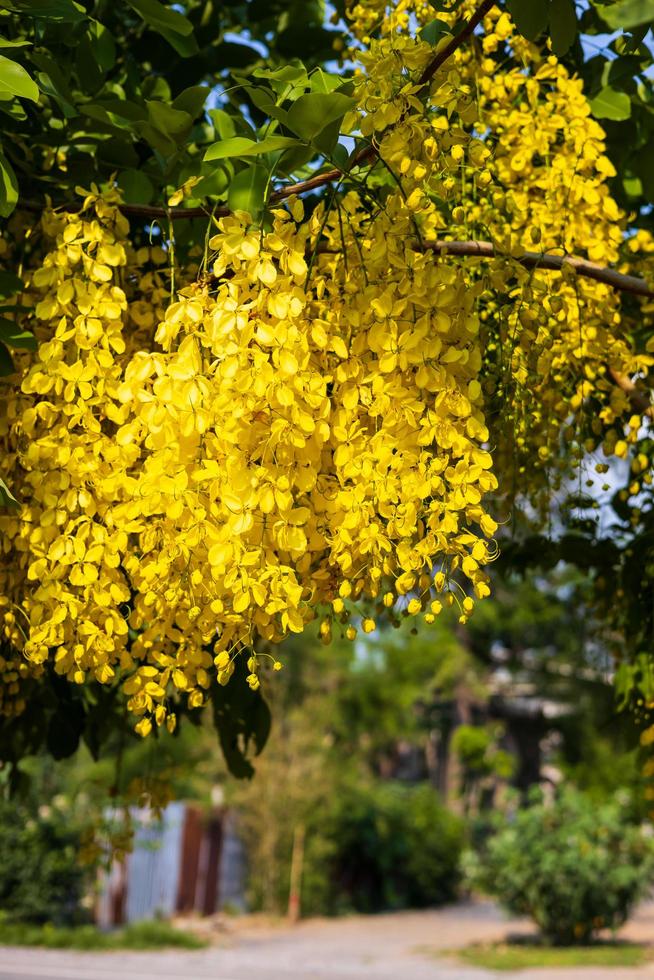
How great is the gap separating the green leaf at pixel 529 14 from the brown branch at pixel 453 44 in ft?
0.12

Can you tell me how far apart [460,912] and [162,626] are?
58.1ft

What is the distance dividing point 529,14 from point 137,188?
0.89m

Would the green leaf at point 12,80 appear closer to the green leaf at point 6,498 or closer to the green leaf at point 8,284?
the green leaf at point 8,284

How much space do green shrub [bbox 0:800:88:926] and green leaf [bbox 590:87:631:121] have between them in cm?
1070

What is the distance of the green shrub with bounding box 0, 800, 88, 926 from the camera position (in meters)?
12.3

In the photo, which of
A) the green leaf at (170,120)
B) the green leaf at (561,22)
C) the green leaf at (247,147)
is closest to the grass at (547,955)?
the green leaf at (170,120)

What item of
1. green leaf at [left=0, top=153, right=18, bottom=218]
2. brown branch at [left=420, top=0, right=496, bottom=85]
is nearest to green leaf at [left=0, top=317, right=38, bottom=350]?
green leaf at [left=0, top=153, right=18, bottom=218]

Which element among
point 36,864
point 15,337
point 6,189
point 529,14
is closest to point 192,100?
point 6,189

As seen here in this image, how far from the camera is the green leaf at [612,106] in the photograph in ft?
9.76

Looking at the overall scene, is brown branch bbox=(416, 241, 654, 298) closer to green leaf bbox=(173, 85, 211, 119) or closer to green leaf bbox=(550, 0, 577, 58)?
green leaf bbox=(550, 0, 577, 58)

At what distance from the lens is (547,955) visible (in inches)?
506

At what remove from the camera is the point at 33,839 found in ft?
40.4

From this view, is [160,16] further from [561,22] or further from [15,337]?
[561,22]

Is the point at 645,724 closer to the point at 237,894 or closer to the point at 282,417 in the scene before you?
the point at 282,417
